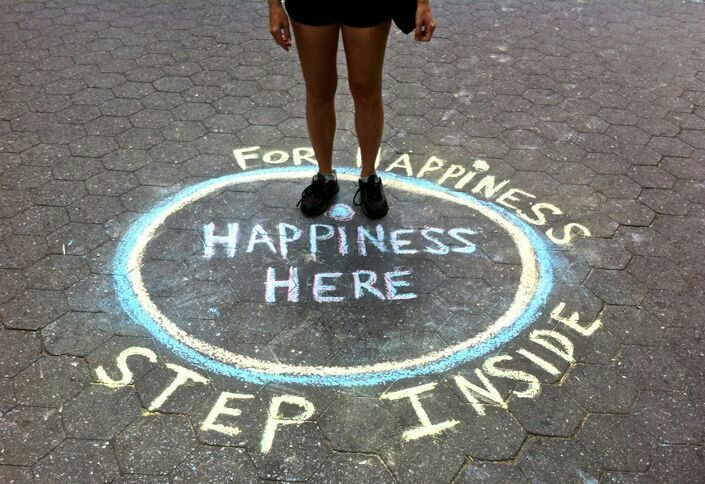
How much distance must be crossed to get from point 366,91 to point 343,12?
1.37ft

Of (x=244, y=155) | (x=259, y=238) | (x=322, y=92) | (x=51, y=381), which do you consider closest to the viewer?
(x=51, y=381)

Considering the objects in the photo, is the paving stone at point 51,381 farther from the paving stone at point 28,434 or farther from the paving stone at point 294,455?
the paving stone at point 294,455

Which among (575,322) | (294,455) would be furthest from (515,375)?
(294,455)

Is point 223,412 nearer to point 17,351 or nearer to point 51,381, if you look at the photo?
point 51,381

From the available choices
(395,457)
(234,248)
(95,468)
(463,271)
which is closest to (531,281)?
(463,271)

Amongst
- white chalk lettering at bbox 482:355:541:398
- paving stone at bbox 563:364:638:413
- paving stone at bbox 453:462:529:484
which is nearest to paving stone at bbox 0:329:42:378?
paving stone at bbox 453:462:529:484

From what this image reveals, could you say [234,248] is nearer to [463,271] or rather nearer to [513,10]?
[463,271]

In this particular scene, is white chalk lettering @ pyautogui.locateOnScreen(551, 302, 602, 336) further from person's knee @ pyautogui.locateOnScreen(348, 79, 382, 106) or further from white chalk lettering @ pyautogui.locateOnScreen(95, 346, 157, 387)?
white chalk lettering @ pyautogui.locateOnScreen(95, 346, 157, 387)

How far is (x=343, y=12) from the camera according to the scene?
106 inches

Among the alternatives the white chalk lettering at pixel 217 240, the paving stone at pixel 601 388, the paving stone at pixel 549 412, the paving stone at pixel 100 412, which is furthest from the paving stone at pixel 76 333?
the paving stone at pixel 601 388

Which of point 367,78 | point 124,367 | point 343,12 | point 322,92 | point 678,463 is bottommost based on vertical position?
point 678,463

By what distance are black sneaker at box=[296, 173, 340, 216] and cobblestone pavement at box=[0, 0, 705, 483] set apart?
105 mm

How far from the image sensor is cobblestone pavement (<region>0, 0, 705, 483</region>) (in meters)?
2.20

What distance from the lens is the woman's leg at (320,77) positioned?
279cm
